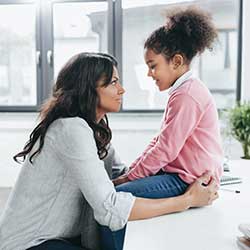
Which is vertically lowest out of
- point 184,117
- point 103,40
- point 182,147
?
point 182,147

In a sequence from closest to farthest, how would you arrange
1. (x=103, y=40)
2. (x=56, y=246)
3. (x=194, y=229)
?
1. (x=194, y=229)
2. (x=56, y=246)
3. (x=103, y=40)

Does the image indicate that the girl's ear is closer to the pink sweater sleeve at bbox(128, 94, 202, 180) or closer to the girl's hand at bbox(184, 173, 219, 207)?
the pink sweater sleeve at bbox(128, 94, 202, 180)

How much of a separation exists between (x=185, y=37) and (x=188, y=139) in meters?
0.41

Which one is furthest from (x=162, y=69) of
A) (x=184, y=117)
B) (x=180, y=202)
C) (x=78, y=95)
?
(x=180, y=202)

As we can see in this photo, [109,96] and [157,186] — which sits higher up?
[109,96]

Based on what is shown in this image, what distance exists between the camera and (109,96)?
139 cm

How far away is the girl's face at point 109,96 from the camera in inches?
54.1

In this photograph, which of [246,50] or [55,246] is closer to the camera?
[55,246]

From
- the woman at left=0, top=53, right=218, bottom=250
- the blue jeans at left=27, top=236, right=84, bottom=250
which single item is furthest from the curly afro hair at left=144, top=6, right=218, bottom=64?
the blue jeans at left=27, top=236, right=84, bottom=250

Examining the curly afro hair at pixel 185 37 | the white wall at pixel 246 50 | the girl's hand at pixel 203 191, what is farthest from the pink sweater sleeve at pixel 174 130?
the white wall at pixel 246 50

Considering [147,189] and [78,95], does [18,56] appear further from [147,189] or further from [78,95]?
[147,189]

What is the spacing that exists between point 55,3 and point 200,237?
3078 mm

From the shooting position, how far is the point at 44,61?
3.77 metres

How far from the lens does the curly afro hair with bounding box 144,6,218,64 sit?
1565 mm
